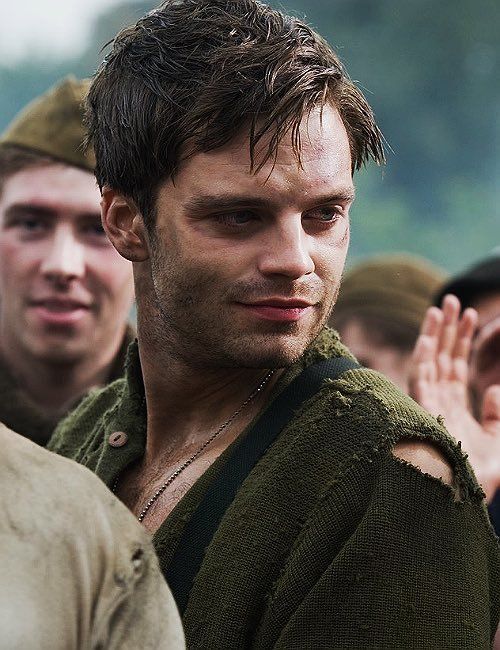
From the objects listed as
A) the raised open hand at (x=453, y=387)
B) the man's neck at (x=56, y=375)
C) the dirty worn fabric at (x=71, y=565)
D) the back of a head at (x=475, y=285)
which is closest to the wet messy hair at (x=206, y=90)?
the dirty worn fabric at (x=71, y=565)

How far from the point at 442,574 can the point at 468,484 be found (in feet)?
0.77

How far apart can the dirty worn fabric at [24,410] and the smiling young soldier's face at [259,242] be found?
2283 millimetres

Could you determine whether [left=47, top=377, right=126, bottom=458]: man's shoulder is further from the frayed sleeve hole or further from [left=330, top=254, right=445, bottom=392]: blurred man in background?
[left=330, top=254, right=445, bottom=392]: blurred man in background

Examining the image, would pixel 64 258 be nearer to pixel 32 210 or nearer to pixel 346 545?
pixel 32 210

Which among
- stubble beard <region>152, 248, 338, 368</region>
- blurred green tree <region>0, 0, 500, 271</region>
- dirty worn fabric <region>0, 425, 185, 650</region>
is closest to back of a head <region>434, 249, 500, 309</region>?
stubble beard <region>152, 248, 338, 368</region>

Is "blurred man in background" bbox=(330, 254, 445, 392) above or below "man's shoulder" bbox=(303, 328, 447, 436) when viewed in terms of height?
above

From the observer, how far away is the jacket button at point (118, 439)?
3338mm

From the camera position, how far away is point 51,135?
221 inches

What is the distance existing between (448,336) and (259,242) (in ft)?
6.25

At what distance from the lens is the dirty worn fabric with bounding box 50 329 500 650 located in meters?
2.59

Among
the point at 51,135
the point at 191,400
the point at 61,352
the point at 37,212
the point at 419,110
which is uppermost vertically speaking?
the point at 419,110

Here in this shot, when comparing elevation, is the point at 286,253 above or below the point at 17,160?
below

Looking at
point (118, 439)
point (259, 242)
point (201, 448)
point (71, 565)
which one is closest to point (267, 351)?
point (259, 242)

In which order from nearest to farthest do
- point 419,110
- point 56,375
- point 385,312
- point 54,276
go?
point 54,276 → point 56,375 → point 385,312 → point 419,110
